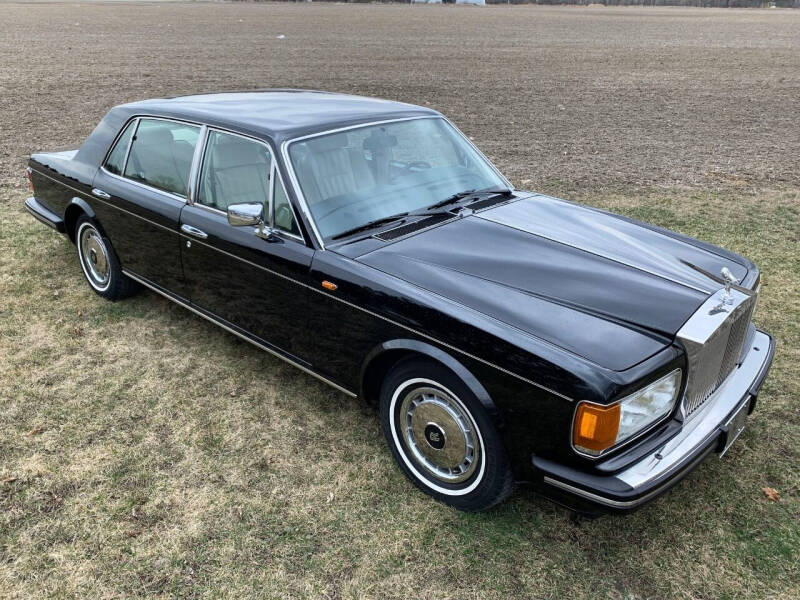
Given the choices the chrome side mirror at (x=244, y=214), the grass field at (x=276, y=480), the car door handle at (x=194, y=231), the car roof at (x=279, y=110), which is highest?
the car roof at (x=279, y=110)

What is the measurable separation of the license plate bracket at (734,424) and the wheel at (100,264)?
4288 mm

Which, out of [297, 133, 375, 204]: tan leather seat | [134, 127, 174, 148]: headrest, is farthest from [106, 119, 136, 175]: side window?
[297, 133, 375, 204]: tan leather seat

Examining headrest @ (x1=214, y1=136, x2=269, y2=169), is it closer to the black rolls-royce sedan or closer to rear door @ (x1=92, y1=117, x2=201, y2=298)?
the black rolls-royce sedan

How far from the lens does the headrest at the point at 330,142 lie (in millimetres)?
3558

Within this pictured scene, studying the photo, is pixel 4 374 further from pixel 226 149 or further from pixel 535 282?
pixel 535 282

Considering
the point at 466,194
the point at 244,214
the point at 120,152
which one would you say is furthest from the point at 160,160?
the point at 466,194

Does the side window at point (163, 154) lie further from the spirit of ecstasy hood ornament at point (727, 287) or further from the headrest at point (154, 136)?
the spirit of ecstasy hood ornament at point (727, 287)

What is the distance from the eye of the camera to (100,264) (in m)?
5.15

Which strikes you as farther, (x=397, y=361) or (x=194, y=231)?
(x=194, y=231)

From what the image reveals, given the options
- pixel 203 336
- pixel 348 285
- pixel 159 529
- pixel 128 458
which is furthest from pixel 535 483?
pixel 203 336

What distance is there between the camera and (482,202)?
152 inches

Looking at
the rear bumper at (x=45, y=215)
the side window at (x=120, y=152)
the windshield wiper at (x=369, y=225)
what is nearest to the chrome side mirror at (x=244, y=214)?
the windshield wiper at (x=369, y=225)

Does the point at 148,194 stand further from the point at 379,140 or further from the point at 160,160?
the point at 379,140

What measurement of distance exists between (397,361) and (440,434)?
410 mm
